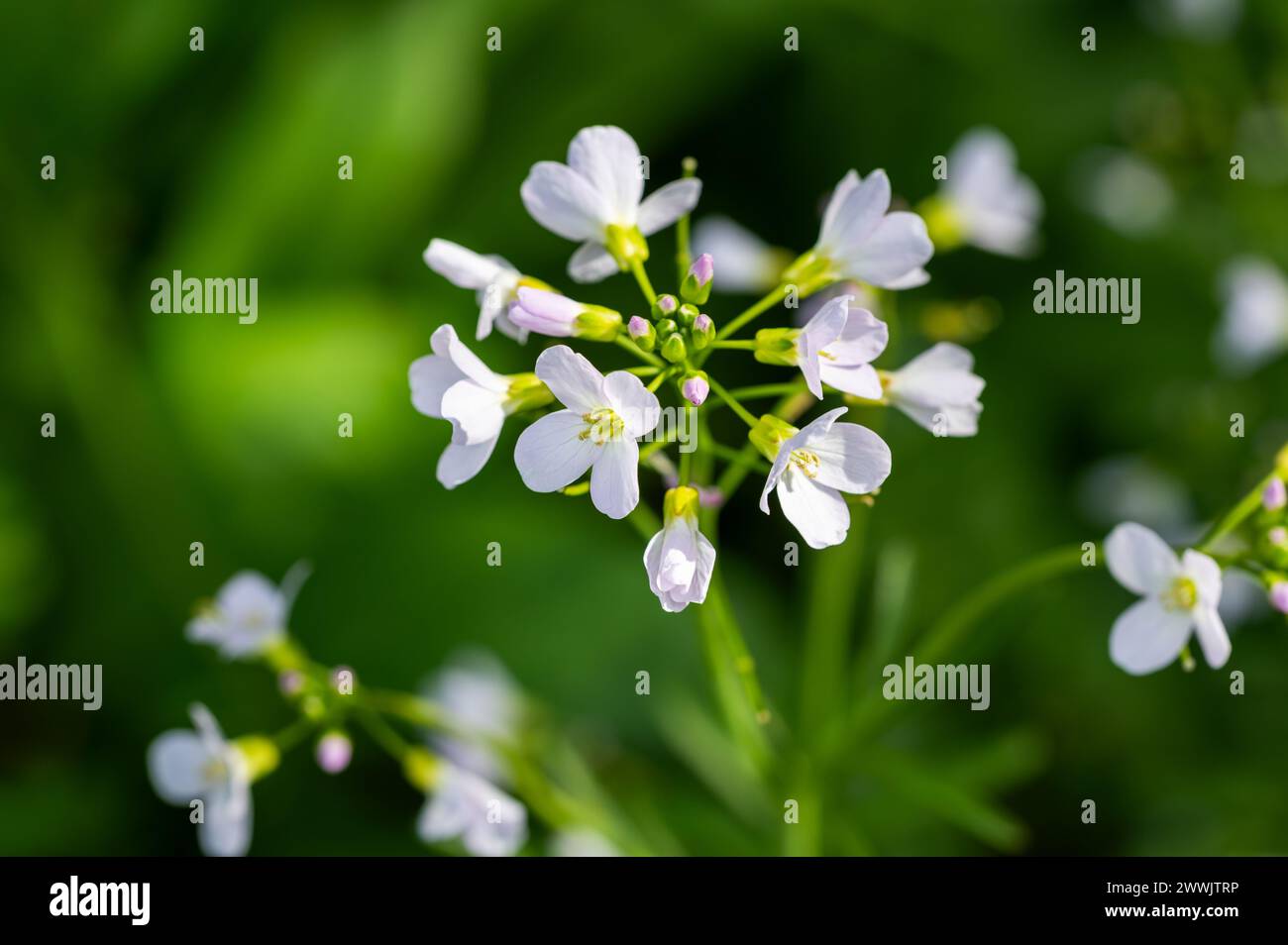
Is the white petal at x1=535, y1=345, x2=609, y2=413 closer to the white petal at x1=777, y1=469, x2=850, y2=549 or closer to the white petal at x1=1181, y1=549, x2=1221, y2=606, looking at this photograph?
the white petal at x1=777, y1=469, x2=850, y2=549

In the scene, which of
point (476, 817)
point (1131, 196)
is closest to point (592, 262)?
point (476, 817)

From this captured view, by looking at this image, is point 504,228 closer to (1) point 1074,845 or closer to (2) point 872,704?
(2) point 872,704

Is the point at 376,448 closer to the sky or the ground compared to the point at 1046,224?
closer to the ground

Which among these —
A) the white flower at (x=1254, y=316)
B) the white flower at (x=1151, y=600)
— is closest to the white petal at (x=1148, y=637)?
the white flower at (x=1151, y=600)
